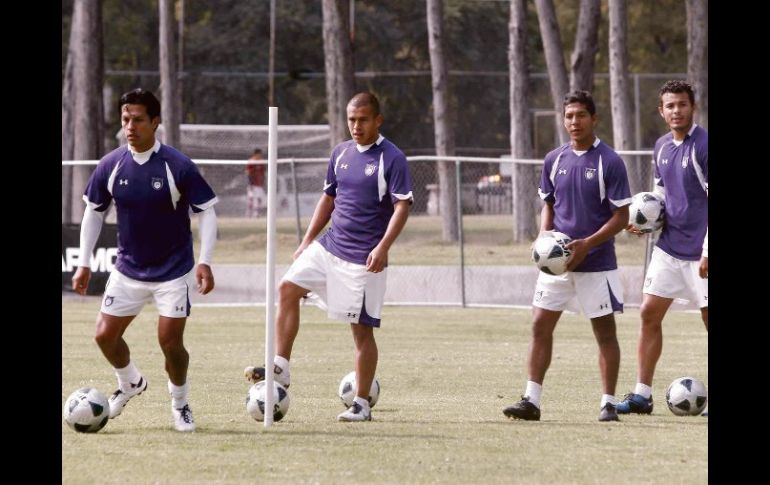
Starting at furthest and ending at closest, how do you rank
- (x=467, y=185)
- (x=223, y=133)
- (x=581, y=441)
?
(x=223, y=133)
(x=467, y=185)
(x=581, y=441)

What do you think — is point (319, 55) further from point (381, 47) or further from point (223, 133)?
point (223, 133)

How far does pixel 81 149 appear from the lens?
2941 centimetres

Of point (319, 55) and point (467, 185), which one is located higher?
point (319, 55)

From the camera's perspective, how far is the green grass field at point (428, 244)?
27188mm

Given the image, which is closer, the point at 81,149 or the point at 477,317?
the point at 477,317

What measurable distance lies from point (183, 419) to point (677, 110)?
3839 mm

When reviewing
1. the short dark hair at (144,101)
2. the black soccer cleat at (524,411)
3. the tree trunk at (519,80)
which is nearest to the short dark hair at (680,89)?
the black soccer cleat at (524,411)

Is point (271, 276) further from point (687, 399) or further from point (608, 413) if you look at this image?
→ point (687, 399)

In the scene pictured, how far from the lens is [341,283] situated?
1091 centimetres

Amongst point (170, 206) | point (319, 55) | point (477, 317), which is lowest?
point (477, 317)

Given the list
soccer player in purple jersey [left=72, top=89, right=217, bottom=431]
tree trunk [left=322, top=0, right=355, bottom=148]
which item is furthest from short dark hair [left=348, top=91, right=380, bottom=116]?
tree trunk [left=322, top=0, right=355, bottom=148]

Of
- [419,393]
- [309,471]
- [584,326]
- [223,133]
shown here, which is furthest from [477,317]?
[223,133]

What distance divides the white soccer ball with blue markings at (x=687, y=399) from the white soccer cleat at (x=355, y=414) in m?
2.11

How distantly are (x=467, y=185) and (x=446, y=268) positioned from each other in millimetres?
14189
